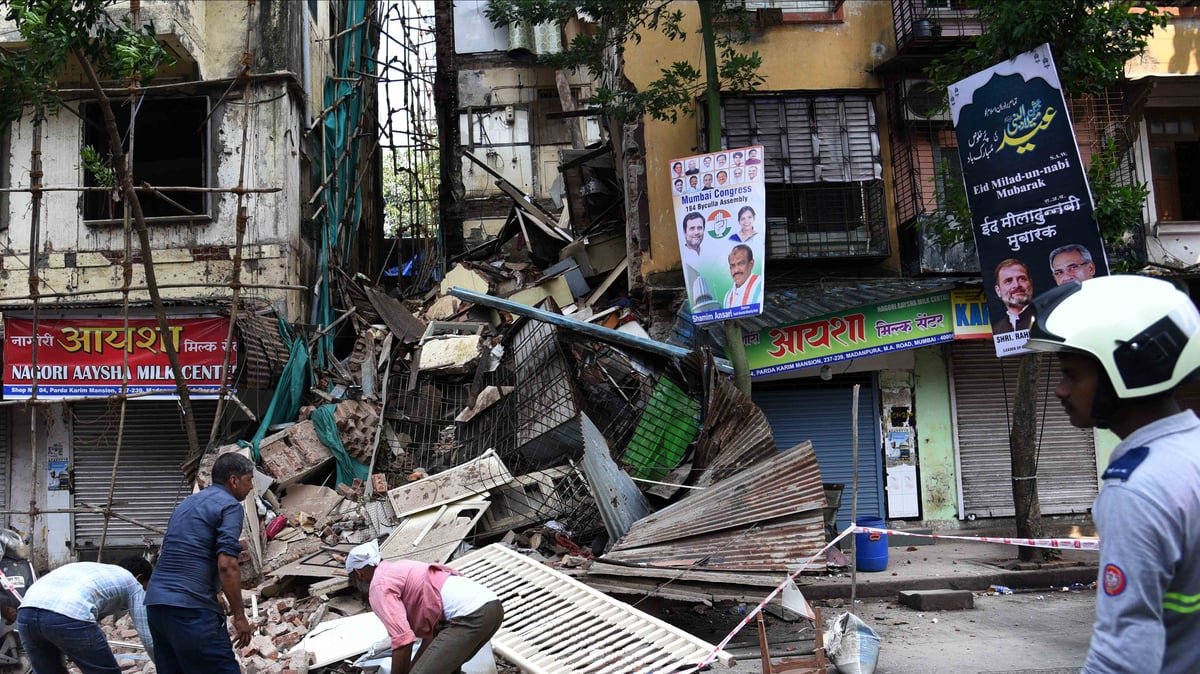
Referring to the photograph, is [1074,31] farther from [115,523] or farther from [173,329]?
[115,523]

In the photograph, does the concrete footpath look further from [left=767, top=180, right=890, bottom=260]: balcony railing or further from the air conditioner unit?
the air conditioner unit

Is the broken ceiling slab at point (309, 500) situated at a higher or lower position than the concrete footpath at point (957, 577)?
higher

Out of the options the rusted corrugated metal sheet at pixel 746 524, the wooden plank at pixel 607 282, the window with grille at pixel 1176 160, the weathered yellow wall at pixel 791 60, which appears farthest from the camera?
the window with grille at pixel 1176 160

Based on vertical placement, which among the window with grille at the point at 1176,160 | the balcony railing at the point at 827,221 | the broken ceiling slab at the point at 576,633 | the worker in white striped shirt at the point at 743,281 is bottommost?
the broken ceiling slab at the point at 576,633

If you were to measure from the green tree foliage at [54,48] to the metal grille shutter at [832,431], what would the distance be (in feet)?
28.0

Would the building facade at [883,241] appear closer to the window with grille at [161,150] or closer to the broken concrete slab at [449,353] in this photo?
the broken concrete slab at [449,353]

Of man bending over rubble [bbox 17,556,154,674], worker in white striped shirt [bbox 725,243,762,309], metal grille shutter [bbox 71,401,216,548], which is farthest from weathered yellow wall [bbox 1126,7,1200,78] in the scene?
man bending over rubble [bbox 17,556,154,674]

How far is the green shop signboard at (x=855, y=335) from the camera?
12.1m

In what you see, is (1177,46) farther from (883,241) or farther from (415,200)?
(415,200)

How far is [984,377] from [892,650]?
6901 mm

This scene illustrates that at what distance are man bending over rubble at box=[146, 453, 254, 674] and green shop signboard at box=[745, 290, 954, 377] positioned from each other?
806 cm

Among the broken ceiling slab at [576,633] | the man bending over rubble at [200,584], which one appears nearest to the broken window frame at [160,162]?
the broken ceiling slab at [576,633]

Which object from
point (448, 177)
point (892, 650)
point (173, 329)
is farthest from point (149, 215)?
point (892, 650)

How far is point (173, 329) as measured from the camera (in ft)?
36.5
